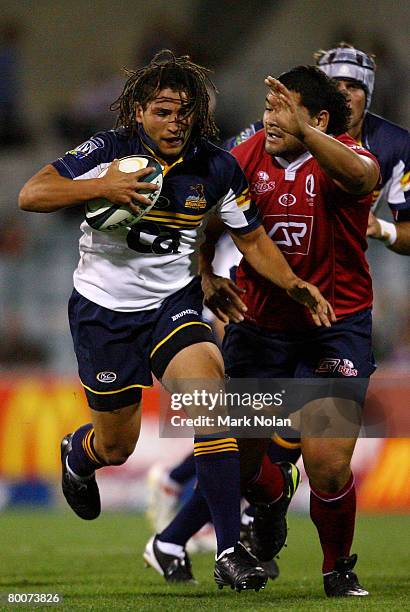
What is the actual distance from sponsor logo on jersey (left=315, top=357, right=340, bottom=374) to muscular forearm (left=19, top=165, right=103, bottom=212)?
1.32 meters

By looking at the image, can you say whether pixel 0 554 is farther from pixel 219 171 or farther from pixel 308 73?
pixel 308 73

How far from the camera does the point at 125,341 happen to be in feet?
17.2

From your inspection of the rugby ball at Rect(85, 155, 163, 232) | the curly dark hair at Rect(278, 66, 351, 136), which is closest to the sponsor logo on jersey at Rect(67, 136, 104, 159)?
the rugby ball at Rect(85, 155, 163, 232)

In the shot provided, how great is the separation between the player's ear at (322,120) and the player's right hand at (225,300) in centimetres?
81

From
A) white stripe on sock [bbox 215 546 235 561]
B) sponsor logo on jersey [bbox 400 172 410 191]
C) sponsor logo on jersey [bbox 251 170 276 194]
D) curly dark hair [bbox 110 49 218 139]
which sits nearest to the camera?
white stripe on sock [bbox 215 546 235 561]

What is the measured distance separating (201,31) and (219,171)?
9.09 metres

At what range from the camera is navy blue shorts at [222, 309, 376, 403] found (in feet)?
17.4

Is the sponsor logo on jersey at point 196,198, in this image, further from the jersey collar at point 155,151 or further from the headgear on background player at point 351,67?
the headgear on background player at point 351,67

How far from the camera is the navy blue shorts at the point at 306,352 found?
17.4ft

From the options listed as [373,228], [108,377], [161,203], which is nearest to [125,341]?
[108,377]

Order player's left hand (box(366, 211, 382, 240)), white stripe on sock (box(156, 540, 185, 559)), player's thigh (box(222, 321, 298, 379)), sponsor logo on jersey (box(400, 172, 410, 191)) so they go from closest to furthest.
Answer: player's thigh (box(222, 321, 298, 379))
player's left hand (box(366, 211, 382, 240))
white stripe on sock (box(156, 540, 185, 559))
sponsor logo on jersey (box(400, 172, 410, 191))

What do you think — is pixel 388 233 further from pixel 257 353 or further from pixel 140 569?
pixel 140 569

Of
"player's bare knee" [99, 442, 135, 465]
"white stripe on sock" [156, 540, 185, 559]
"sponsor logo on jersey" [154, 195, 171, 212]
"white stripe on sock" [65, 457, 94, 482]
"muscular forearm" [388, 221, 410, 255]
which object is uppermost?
"sponsor logo on jersey" [154, 195, 171, 212]

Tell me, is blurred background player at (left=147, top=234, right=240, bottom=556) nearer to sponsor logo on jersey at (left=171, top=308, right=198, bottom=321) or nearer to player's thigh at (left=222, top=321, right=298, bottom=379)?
player's thigh at (left=222, top=321, right=298, bottom=379)
